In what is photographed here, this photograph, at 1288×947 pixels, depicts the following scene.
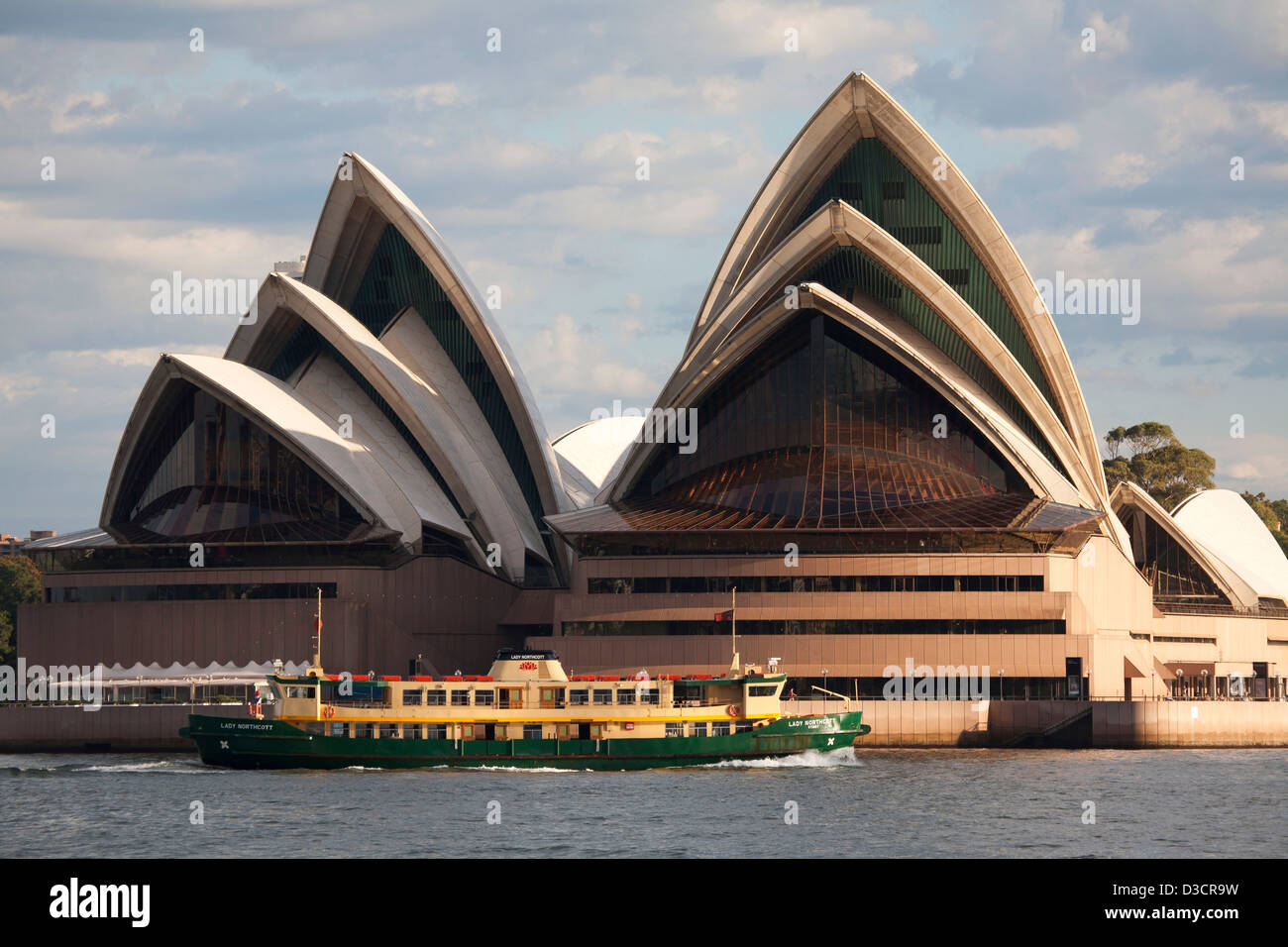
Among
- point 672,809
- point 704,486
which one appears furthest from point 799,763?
point 704,486

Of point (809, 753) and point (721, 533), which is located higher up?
point (721, 533)

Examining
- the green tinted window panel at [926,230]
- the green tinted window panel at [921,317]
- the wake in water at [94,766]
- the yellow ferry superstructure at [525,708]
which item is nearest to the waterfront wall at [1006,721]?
the yellow ferry superstructure at [525,708]

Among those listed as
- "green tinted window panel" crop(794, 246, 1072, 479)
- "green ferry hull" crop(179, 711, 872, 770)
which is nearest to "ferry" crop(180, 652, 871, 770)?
"green ferry hull" crop(179, 711, 872, 770)

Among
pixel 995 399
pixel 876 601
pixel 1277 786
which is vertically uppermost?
pixel 995 399

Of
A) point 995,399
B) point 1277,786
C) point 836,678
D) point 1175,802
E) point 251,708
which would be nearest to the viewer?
point 1175,802

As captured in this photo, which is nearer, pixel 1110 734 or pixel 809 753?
pixel 809 753
